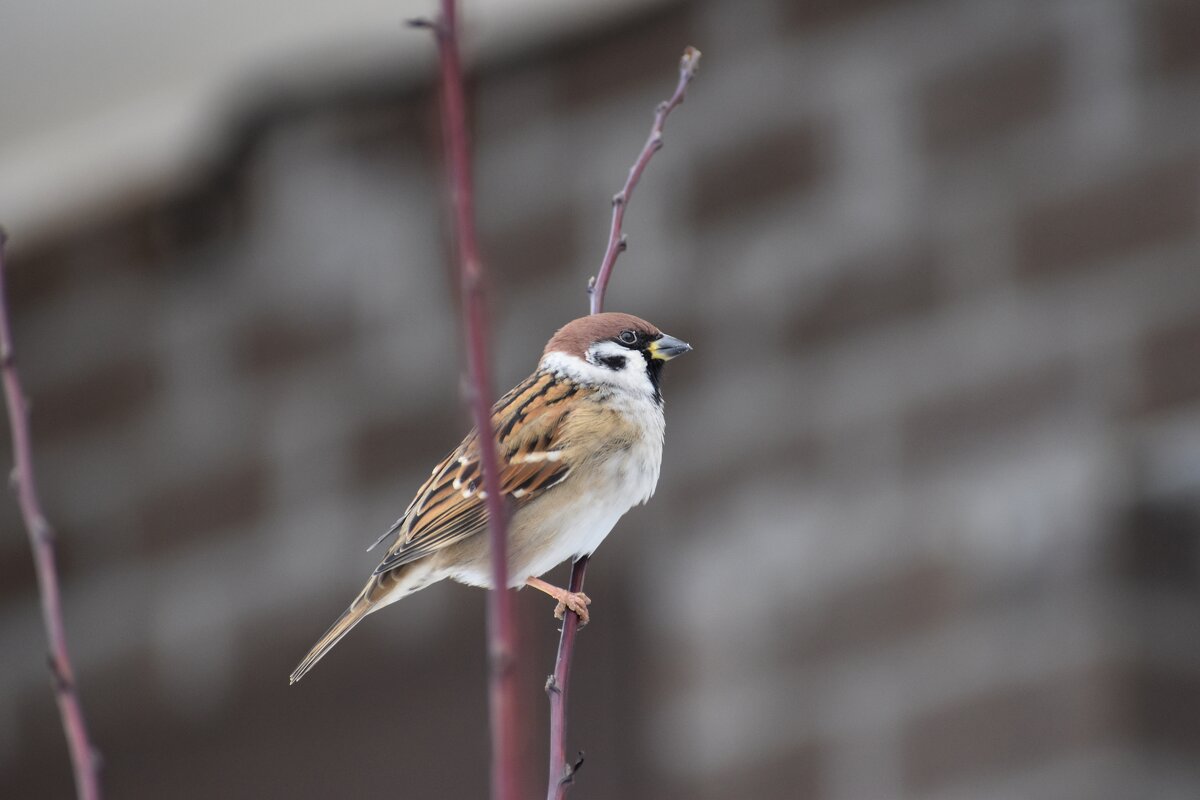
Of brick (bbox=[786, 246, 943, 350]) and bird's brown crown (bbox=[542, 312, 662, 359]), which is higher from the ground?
bird's brown crown (bbox=[542, 312, 662, 359])

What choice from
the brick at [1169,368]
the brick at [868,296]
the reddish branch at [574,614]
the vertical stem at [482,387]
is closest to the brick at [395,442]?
the brick at [868,296]

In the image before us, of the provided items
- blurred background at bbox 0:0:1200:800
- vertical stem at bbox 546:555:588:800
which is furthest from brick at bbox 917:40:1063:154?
vertical stem at bbox 546:555:588:800

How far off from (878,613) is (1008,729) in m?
0.26

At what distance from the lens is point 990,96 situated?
114 inches

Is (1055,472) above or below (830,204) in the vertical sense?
below

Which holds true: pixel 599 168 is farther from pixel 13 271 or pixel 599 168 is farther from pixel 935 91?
pixel 13 271

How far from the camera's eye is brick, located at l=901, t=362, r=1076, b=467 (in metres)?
2.75

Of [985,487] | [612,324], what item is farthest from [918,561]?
[612,324]

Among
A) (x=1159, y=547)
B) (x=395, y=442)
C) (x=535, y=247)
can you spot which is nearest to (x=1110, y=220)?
(x=1159, y=547)

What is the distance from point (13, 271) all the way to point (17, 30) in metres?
0.83

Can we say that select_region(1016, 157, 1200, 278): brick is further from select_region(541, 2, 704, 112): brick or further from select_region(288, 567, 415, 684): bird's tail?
select_region(288, 567, 415, 684): bird's tail

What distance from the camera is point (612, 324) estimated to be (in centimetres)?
146

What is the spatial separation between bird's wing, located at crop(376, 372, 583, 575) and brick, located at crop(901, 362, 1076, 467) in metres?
1.33

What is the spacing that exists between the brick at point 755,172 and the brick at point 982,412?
1.37 feet
